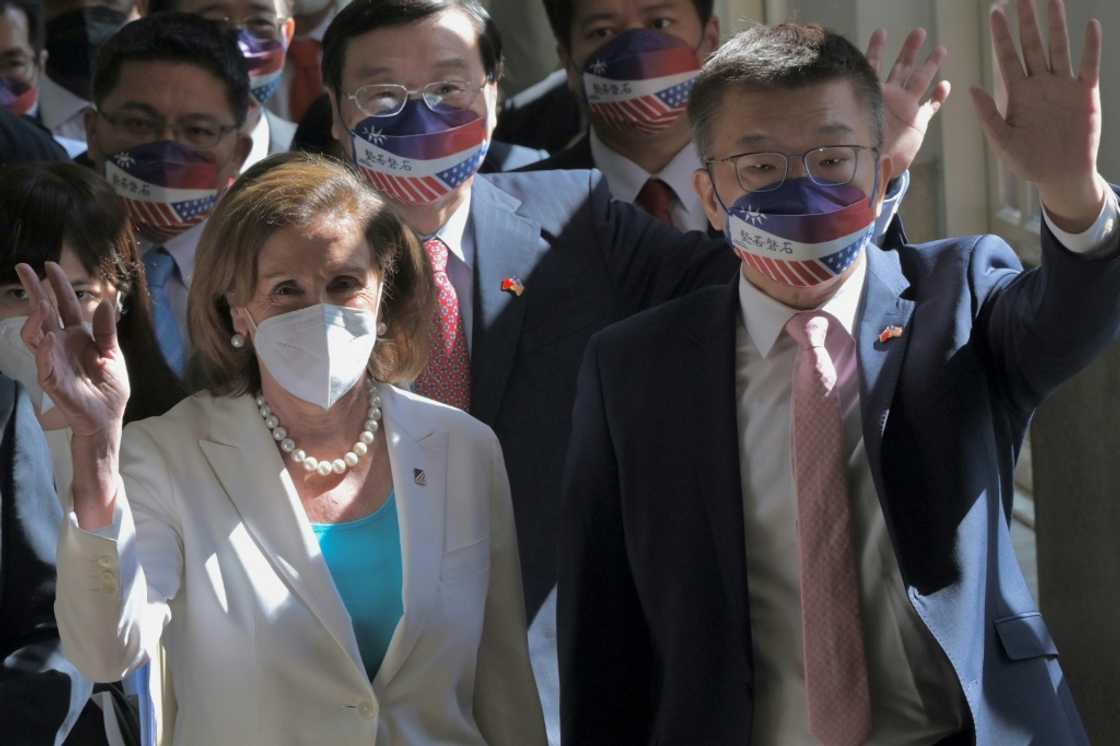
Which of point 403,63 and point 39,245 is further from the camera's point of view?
point 403,63

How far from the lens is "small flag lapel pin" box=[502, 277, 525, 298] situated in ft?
14.4

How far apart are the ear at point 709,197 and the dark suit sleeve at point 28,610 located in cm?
135

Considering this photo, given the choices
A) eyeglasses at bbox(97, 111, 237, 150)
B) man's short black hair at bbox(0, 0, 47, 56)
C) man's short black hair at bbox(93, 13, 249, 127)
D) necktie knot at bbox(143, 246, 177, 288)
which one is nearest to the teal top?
necktie knot at bbox(143, 246, 177, 288)

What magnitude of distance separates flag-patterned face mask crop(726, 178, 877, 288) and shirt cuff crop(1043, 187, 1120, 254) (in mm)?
419

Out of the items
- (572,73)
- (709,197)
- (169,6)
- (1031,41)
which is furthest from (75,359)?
(169,6)

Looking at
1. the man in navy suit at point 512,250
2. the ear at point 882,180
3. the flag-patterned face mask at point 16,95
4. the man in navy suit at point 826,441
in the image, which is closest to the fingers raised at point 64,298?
the man in navy suit at point 826,441

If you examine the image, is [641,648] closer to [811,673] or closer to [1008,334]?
[811,673]

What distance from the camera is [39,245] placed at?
4.16m

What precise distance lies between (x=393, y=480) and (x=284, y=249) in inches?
18.1

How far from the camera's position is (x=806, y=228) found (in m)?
3.55

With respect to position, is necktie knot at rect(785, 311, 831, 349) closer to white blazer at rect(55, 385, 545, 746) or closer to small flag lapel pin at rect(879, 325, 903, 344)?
small flag lapel pin at rect(879, 325, 903, 344)

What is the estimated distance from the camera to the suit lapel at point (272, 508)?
3520 millimetres

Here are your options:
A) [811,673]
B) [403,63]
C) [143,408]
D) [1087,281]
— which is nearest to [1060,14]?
[1087,281]

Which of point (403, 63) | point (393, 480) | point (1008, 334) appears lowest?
point (393, 480)
